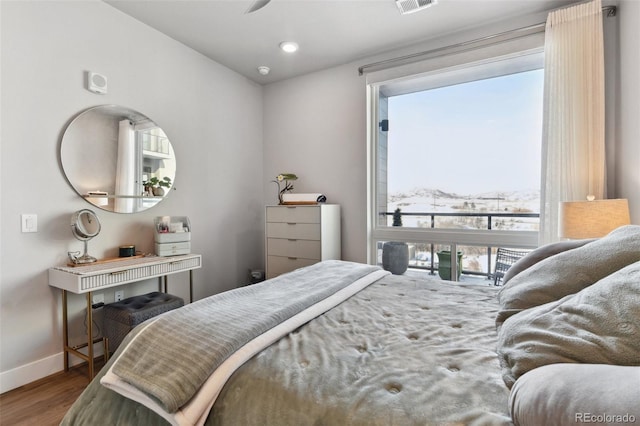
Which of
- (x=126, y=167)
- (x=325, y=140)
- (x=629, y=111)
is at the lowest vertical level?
(x=126, y=167)

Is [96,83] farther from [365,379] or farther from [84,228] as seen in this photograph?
[365,379]

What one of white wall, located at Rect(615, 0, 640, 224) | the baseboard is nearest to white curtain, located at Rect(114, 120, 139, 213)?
the baseboard

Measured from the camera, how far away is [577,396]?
571 mm

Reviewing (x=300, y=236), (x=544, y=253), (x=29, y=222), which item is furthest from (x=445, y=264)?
(x=29, y=222)

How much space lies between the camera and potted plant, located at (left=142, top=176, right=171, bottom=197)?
2607 mm

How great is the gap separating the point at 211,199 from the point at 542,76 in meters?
3.30

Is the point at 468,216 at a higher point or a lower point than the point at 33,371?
higher

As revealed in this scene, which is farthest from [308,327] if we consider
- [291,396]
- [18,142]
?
[18,142]

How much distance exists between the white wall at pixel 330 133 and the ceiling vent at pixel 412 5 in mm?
550

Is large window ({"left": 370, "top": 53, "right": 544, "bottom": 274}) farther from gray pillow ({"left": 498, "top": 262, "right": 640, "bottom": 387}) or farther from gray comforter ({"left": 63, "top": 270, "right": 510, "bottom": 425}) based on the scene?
gray pillow ({"left": 498, "top": 262, "right": 640, "bottom": 387})

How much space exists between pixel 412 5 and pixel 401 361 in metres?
2.60

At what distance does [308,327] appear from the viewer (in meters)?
1.22

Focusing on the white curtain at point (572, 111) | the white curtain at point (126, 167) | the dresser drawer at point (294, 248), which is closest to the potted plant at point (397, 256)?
the dresser drawer at point (294, 248)

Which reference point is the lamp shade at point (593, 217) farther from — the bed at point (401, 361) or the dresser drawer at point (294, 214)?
the dresser drawer at point (294, 214)
